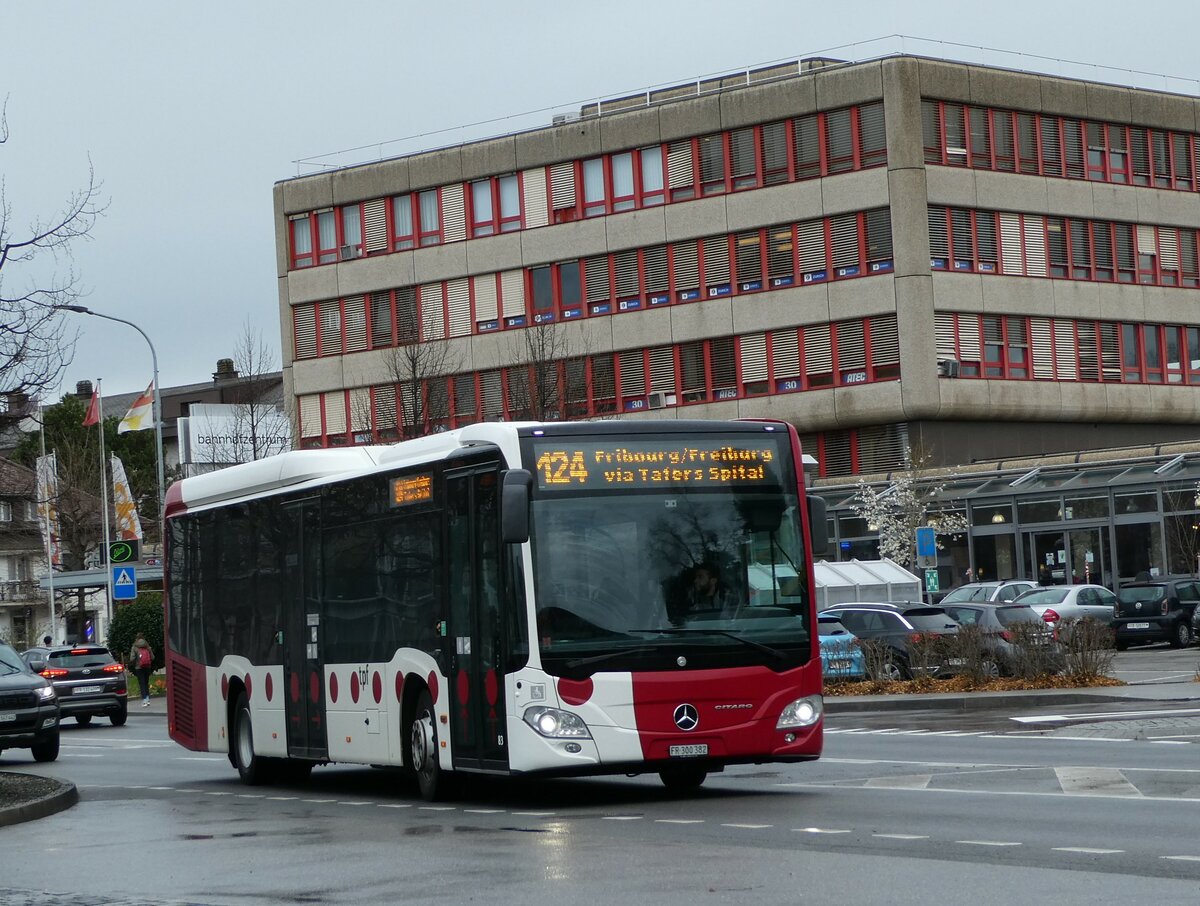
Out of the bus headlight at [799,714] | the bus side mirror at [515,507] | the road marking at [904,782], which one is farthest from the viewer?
the road marking at [904,782]

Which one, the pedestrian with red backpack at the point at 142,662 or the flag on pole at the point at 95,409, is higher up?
the flag on pole at the point at 95,409

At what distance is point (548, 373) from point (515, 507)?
45.3 m

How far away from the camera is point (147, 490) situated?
10581cm

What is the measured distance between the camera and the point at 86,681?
4153 cm

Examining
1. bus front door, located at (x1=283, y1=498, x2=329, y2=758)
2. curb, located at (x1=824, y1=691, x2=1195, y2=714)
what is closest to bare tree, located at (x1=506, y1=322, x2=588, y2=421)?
curb, located at (x1=824, y1=691, x2=1195, y2=714)

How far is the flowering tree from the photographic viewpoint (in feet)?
192

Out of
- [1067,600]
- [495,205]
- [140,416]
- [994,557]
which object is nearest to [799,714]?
[1067,600]

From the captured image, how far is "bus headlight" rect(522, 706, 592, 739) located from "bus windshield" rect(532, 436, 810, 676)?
327 mm

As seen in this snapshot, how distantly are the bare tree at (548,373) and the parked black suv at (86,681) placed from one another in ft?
47.9

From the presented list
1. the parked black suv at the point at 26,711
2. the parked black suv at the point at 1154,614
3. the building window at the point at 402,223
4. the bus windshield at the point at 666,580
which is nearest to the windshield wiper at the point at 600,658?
the bus windshield at the point at 666,580

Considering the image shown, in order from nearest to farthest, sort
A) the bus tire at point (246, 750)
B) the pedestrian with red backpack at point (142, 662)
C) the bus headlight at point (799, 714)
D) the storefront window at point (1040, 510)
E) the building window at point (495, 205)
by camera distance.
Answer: the bus headlight at point (799, 714)
the bus tire at point (246, 750)
the pedestrian with red backpack at point (142, 662)
the storefront window at point (1040, 510)
the building window at point (495, 205)

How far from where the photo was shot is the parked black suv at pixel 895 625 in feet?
108

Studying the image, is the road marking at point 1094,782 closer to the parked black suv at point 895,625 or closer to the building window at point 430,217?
the parked black suv at point 895,625

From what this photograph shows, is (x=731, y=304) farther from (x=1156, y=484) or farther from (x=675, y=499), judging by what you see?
(x=675, y=499)
